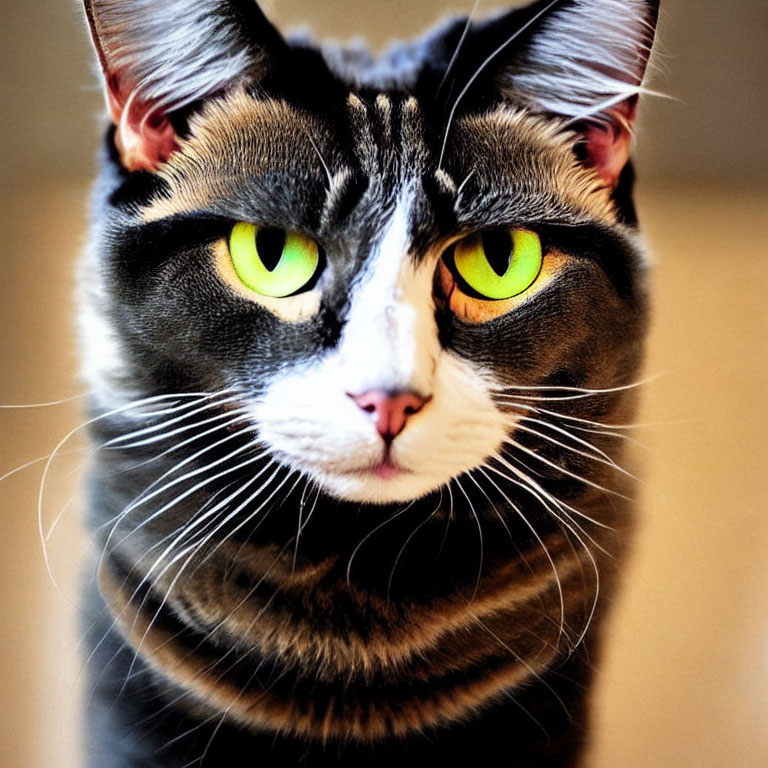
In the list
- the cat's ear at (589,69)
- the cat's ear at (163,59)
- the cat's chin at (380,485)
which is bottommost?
the cat's chin at (380,485)

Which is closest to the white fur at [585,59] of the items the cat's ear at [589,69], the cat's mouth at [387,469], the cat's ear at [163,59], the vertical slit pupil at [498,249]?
the cat's ear at [589,69]

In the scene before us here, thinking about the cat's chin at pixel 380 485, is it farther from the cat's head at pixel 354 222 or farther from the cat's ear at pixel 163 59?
the cat's ear at pixel 163 59

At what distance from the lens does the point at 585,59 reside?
667 mm

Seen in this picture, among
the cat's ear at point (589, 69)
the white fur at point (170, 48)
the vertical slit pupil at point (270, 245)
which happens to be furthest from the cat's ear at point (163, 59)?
the cat's ear at point (589, 69)

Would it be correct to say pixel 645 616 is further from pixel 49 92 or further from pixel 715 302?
pixel 49 92

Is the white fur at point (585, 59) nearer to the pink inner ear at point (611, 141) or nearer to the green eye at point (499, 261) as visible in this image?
the pink inner ear at point (611, 141)

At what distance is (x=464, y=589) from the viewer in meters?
0.69

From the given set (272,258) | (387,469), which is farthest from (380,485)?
(272,258)

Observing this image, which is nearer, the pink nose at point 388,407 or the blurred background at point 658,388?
the pink nose at point 388,407

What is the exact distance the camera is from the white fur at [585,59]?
65 centimetres

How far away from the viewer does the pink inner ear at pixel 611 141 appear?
0.69 m

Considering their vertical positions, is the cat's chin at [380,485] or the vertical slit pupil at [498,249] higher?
the vertical slit pupil at [498,249]

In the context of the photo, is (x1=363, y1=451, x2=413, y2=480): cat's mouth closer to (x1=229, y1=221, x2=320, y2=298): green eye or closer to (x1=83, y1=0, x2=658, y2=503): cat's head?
(x1=83, y1=0, x2=658, y2=503): cat's head

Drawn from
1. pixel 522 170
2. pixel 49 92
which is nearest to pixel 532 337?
pixel 522 170
